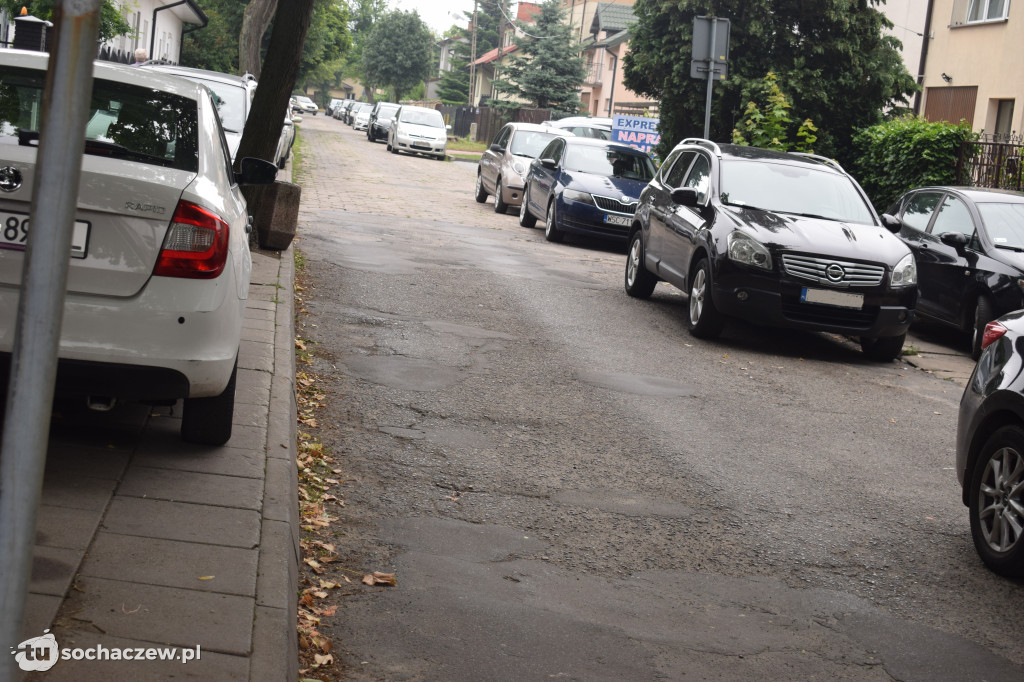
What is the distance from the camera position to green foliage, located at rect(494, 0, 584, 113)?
50531 millimetres

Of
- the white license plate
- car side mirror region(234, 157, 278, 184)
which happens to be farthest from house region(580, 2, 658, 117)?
car side mirror region(234, 157, 278, 184)

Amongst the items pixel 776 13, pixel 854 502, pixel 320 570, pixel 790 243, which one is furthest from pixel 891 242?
pixel 776 13

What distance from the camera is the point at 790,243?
10.6 metres

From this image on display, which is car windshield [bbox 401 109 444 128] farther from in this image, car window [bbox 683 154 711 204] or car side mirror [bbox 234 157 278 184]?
car side mirror [bbox 234 157 278 184]

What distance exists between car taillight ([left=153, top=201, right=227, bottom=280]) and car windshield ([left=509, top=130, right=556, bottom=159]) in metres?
18.6

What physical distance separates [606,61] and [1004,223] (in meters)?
54.7

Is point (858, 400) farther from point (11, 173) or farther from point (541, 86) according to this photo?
point (541, 86)

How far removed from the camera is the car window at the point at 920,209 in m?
13.2

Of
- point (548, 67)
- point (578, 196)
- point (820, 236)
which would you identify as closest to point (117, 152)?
point (820, 236)

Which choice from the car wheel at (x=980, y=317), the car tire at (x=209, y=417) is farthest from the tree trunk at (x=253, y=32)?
the car tire at (x=209, y=417)

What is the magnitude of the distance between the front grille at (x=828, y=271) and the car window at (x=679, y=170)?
8.97 ft

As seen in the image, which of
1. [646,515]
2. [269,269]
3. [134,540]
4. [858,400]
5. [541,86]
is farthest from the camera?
[541,86]

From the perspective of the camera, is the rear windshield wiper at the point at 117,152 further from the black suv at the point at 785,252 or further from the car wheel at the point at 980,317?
the car wheel at the point at 980,317

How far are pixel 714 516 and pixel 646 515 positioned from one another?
34 centimetres
